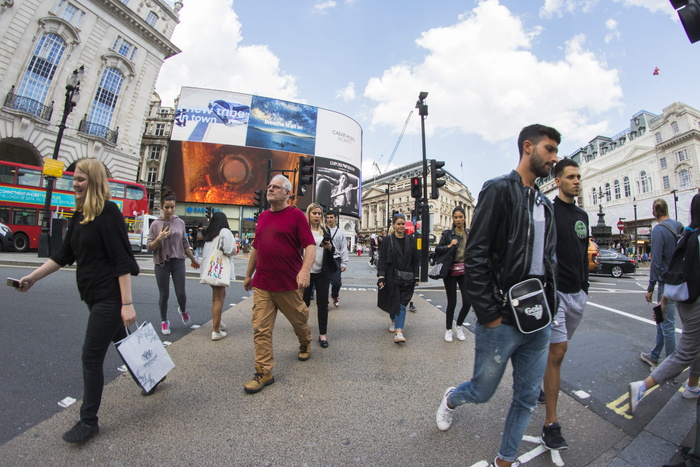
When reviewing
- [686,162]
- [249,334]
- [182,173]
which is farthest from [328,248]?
[686,162]

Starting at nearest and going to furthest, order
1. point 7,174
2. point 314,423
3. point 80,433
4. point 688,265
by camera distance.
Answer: point 80,433 < point 314,423 < point 688,265 < point 7,174

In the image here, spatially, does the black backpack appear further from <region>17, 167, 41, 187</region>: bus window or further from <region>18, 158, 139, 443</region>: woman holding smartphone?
<region>17, 167, 41, 187</region>: bus window

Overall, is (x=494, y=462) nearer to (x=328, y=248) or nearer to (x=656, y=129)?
(x=328, y=248)

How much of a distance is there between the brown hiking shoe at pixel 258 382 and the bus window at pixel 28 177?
20.2m

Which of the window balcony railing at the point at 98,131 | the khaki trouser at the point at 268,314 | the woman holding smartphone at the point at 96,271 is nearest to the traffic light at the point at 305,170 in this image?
the khaki trouser at the point at 268,314

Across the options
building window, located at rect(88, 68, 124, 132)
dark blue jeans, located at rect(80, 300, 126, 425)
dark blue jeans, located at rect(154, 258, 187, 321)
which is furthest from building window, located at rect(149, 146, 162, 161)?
dark blue jeans, located at rect(80, 300, 126, 425)

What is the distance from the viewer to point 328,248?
4.31 meters

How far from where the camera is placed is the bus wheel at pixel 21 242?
1571cm

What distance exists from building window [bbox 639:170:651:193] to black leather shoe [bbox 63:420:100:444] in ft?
204

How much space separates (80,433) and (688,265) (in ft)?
15.0

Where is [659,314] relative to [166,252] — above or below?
below

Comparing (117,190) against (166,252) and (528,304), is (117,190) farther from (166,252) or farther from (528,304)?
(528,304)

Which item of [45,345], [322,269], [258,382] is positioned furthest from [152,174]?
[258,382]

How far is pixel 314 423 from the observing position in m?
2.23
